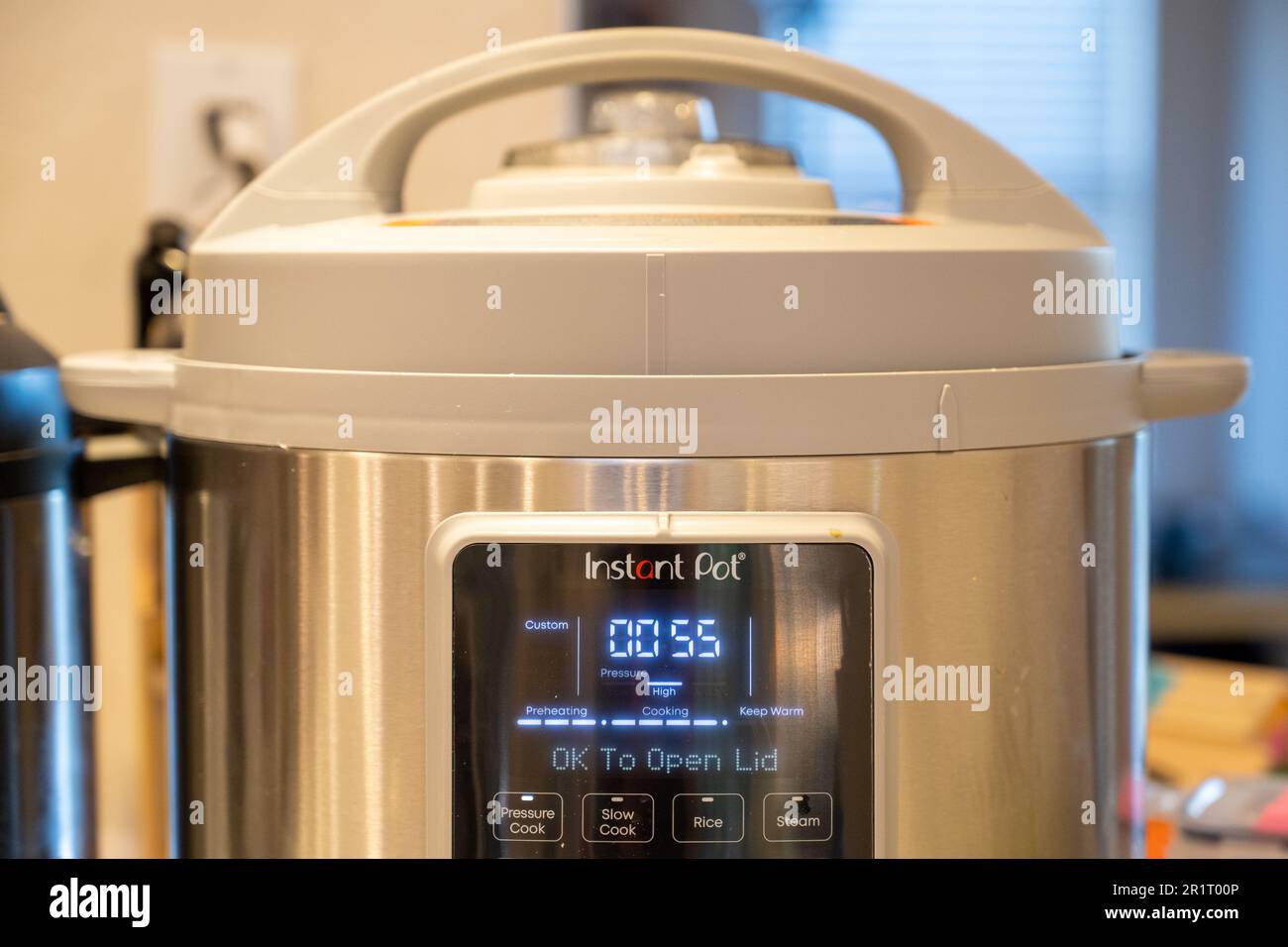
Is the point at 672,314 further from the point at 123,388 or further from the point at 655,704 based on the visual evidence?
the point at 123,388

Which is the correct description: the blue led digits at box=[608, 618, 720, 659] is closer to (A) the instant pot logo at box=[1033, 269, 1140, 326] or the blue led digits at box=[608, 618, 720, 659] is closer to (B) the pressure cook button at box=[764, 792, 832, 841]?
(B) the pressure cook button at box=[764, 792, 832, 841]

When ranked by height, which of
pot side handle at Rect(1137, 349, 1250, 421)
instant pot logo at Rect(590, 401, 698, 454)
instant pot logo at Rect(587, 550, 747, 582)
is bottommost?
instant pot logo at Rect(587, 550, 747, 582)

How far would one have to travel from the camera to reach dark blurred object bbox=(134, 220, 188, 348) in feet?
2.77

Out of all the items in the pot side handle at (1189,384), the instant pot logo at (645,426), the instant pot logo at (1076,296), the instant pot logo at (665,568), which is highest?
the instant pot logo at (1076,296)

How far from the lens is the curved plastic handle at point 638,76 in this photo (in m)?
0.55

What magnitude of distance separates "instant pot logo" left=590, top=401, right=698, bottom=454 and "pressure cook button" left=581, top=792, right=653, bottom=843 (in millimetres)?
131

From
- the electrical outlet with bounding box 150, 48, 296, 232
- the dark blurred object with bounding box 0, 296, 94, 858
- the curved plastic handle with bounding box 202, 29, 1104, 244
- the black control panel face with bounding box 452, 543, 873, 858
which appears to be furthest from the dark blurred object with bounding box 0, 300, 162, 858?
the electrical outlet with bounding box 150, 48, 296, 232

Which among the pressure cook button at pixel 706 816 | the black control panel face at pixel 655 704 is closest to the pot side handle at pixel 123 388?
the black control panel face at pixel 655 704

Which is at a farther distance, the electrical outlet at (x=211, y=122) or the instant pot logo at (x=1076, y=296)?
the electrical outlet at (x=211, y=122)

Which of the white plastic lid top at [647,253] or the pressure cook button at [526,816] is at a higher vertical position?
the white plastic lid top at [647,253]

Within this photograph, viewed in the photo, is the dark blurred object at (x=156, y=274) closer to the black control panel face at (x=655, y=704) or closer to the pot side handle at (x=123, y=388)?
the pot side handle at (x=123, y=388)

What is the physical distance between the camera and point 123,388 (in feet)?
1.80

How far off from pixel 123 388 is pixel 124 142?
47cm

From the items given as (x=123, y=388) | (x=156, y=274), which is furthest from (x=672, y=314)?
(x=156, y=274)
